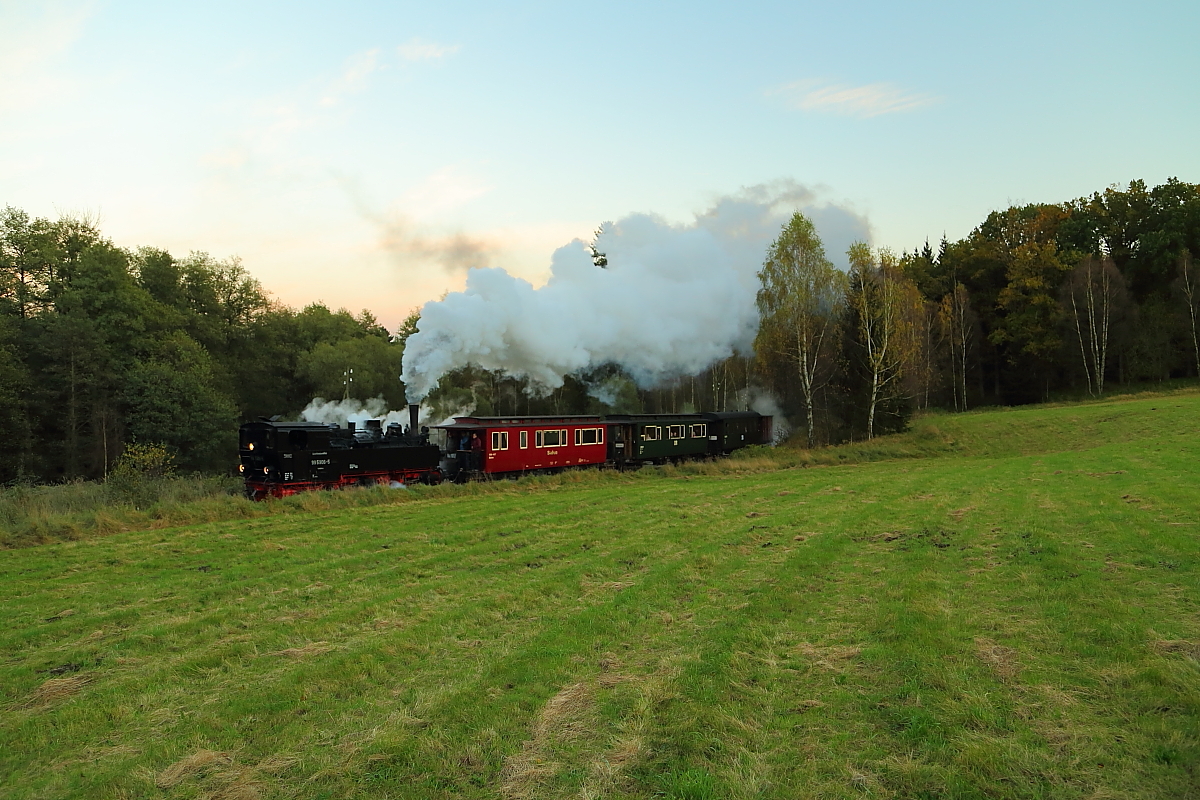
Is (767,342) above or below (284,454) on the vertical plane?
above

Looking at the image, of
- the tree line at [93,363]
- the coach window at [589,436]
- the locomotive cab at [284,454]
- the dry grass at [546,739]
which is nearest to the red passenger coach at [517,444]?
the coach window at [589,436]

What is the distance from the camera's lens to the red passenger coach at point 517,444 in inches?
992

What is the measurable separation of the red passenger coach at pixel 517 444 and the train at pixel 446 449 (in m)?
0.04

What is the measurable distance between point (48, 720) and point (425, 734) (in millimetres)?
3326

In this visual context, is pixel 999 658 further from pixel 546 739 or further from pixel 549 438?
Result: pixel 549 438

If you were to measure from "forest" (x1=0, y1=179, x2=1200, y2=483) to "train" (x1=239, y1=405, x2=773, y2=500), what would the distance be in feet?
16.9

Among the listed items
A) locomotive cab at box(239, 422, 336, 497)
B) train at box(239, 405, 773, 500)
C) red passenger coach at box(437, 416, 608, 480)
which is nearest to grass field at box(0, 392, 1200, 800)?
locomotive cab at box(239, 422, 336, 497)

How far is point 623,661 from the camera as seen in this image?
6.84m

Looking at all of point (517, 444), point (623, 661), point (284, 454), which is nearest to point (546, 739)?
point (623, 661)

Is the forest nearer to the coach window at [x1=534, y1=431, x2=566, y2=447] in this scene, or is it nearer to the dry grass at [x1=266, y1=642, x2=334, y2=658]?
the coach window at [x1=534, y1=431, x2=566, y2=447]

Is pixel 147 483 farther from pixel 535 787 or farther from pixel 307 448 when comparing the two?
pixel 535 787

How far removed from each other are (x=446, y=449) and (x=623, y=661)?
20.1m

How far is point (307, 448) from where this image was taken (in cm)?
2233

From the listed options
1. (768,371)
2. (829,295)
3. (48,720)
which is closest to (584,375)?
(768,371)
